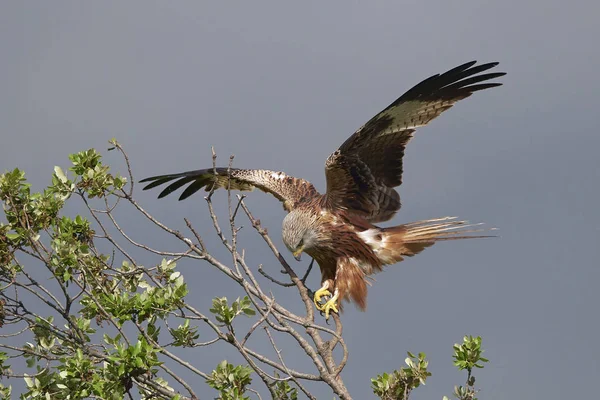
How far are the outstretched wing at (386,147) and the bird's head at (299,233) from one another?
1.24ft

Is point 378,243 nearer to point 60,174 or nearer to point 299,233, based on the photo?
point 299,233

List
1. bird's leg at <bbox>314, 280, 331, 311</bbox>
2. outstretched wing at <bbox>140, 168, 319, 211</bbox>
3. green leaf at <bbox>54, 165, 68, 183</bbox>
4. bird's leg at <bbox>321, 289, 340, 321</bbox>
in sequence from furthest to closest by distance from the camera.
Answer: outstretched wing at <bbox>140, 168, 319, 211</bbox>, bird's leg at <bbox>314, 280, 331, 311</bbox>, bird's leg at <bbox>321, 289, 340, 321</bbox>, green leaf at <bbox>54, 165, 68, 183</bbox>

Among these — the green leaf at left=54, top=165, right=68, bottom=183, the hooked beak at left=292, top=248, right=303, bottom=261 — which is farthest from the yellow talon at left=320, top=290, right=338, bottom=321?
the green leaf at left=54, top=165, right=68, bottom=183

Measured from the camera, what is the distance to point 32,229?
5215mm

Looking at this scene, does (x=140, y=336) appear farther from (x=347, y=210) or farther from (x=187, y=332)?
(x=347, y=210)

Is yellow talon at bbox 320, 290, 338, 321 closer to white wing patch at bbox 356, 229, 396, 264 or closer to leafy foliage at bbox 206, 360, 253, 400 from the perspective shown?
white wing patch at bbox 356, 229, 396, 264

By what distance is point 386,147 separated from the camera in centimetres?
660

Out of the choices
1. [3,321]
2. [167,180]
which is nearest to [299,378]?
[3,321]

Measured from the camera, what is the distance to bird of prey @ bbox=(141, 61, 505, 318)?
6.36 metres

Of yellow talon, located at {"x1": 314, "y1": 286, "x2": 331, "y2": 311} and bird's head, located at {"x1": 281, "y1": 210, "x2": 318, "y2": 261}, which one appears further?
bird's head, located at {"x1": 281, "y1": 210, "x2": 318, "y2": 261}

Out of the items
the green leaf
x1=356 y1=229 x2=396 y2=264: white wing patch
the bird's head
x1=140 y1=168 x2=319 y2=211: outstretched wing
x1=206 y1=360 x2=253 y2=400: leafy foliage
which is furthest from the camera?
x1=140 y1=168 x2=319 y2=211: outstretched wing

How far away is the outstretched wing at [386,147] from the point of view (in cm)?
631

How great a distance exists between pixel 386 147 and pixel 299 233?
1.10m

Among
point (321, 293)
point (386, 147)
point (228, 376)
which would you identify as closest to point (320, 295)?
point (321, 293)
